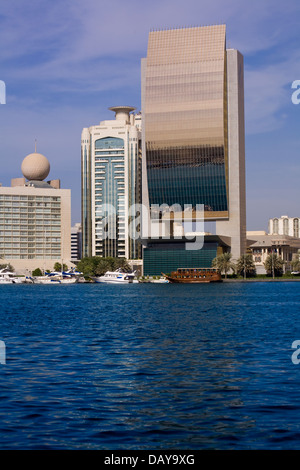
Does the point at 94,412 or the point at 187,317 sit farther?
the point at 187,317

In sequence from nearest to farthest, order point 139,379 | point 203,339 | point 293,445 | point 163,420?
1. point 293,445
2. point 163,420
3. point 139,379
4. point 203,339

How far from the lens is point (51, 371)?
1375 inches

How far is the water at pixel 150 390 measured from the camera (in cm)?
2236

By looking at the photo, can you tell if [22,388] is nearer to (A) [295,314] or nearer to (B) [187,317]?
(B) [187,317]

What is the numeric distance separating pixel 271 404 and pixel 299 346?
18.8 m

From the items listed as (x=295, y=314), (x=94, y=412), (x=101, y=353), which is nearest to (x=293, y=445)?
(x=94, y=412)

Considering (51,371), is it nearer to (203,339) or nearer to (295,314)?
(203,339)

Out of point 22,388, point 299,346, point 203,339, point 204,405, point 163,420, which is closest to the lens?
point 163,420

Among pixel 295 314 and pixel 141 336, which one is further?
pixel 295 314

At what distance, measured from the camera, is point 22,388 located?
30484 millimetres

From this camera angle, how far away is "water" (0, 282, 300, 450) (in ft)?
73.4

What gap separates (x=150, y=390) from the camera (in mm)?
30109

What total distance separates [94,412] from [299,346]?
74.3 ft
